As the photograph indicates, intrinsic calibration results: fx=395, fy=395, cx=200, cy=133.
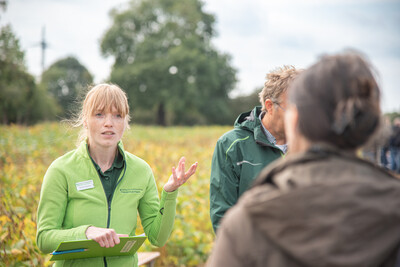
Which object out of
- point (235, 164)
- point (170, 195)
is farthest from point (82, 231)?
point (235, 164)

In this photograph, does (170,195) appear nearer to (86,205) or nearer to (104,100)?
(86,205)

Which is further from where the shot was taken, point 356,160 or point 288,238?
point 356,160

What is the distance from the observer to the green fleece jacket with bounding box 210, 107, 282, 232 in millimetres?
2334

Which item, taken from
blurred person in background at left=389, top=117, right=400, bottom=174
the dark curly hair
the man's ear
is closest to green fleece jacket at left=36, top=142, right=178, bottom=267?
the man's ear

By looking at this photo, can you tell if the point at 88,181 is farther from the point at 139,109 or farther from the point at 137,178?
the point at 139,109

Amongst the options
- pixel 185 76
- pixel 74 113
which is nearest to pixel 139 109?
pixel 185 76

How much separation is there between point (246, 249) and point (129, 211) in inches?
52.8

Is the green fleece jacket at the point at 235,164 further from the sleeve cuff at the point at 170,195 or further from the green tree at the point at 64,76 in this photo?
the green tree at the point at 64,76

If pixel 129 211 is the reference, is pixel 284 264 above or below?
above

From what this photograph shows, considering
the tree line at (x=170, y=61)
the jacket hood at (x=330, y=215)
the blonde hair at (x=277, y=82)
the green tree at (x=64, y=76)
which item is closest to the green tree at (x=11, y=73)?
the blonde hair at (x=277, y=82)

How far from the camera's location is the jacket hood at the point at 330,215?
0.97 metres

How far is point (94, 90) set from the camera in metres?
2.35

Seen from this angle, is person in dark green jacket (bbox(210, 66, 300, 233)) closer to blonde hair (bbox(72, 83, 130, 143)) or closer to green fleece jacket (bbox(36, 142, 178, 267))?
green fleece jacket (bbox(36, 142, 178, 267))

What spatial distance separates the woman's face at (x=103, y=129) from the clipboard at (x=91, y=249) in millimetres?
578
